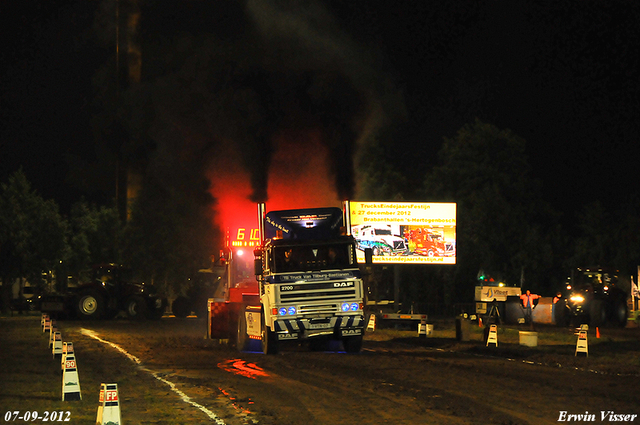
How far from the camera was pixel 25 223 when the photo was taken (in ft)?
200

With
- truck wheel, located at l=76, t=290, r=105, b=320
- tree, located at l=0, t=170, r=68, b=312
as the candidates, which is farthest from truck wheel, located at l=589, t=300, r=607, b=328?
tree, located at l=0, t=170, r=68, b=312

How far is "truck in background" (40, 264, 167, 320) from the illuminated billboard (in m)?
10.4

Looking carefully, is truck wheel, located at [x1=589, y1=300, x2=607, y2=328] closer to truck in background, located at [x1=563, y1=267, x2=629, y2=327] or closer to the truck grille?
truck in background, located at [x1=563, y1=267, x2=629, y2=327]

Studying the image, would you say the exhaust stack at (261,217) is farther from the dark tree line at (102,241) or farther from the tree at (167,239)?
the tree at (167,239)

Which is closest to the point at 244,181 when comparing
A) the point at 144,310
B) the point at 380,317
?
the point at 144,310

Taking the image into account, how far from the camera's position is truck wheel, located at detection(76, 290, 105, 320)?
1501 inches

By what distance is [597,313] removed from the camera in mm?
35031

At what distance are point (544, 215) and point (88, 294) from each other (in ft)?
125

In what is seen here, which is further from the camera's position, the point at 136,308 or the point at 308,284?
the point at 136,308

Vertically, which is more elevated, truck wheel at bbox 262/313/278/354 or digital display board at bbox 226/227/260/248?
digital display board at bbox 226/227/260/248

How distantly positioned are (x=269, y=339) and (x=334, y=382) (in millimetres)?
4942

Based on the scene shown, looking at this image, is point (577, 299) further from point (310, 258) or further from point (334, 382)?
point (334, 382)

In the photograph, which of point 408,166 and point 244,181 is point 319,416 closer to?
point 244,181

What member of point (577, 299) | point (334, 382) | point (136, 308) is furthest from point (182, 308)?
point (334, 382)
